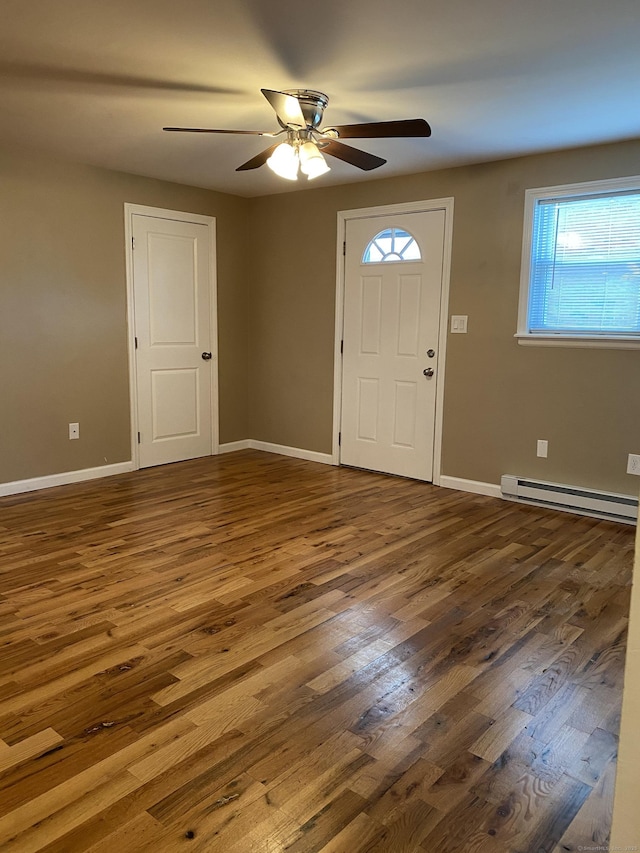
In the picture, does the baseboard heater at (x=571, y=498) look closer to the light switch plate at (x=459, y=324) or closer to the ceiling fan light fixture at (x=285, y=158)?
the light switch plate at (x=459, y=324)

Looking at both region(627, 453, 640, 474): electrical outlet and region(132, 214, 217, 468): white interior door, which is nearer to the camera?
region(627, 453, 640, 474): electrical outlet

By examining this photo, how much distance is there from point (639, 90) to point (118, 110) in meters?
2.64

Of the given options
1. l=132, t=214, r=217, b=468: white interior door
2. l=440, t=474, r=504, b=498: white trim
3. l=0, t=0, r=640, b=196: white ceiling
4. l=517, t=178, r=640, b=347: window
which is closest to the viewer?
l=0, t=0, r=640, b=196: white ceiling

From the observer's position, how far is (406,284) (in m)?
4.90

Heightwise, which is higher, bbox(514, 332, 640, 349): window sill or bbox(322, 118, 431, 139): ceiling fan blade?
bbox(322, 118, 431, 139): ceiling fan blade

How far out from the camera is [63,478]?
4.75 m

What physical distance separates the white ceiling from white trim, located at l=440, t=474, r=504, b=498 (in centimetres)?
231

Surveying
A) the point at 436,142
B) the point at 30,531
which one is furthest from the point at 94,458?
the point at 436,142

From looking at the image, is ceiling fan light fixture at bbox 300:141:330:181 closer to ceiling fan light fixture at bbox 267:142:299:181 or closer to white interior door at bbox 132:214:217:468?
ceiling fan light fixture at bbox 267:142:299:181

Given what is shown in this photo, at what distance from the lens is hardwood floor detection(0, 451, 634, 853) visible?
1611mm

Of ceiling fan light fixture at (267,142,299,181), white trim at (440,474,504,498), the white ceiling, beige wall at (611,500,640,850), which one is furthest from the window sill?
beige wall at (611,500,640,850)

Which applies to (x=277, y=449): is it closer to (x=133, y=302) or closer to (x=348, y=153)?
(x=133, y=302)

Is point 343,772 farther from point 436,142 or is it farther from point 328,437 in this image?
point 328,437

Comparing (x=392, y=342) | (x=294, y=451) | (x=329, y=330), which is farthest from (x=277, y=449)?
(x=392, y=342)
